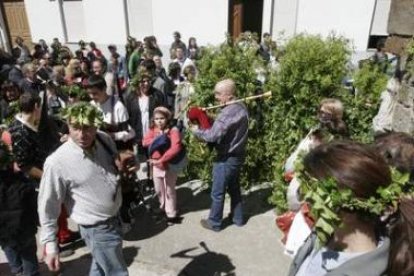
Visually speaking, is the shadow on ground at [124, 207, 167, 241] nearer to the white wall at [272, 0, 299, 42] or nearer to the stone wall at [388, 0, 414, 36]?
the stone wall at [388, 0, 414, 36]

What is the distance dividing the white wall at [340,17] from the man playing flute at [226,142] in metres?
9.12

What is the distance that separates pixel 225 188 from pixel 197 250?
82 centimetres

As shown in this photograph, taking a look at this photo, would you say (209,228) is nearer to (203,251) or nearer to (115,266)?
(203,251)

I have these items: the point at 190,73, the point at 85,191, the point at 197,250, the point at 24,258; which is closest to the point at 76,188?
the point at 85,191

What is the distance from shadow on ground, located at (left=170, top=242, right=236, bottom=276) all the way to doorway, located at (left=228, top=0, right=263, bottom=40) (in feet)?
34.1

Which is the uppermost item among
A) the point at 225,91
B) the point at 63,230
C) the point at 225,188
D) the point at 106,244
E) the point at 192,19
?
the point at 192,19

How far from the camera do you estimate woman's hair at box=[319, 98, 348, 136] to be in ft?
11.9

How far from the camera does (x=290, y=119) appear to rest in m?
5.07

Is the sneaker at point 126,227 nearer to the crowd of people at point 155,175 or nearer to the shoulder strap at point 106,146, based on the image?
the crowd of people at point 155,175

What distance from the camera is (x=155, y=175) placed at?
192 inches

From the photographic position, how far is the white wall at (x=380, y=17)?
12.1 m

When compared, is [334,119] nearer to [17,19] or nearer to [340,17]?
Answer: [340,17]

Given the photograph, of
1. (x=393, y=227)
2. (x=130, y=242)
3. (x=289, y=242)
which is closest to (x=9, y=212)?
(x=130, y=242)

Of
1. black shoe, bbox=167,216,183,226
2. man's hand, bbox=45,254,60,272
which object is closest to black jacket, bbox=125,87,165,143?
black shoe, bbox=167,216,183,226
